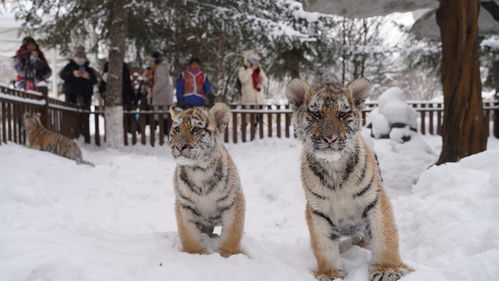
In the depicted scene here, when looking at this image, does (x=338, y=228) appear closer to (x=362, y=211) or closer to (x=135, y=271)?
(x=362, y=211)

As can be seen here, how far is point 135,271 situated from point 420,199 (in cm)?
305

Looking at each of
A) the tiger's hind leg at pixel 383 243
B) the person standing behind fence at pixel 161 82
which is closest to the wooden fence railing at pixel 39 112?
the person standing behind fence at pixel 161 82

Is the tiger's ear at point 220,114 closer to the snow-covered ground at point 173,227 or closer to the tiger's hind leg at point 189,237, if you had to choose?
the tiger's hind leg at point 189,237

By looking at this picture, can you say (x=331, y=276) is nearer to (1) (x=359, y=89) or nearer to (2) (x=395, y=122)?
(1) (x=359, y=89)

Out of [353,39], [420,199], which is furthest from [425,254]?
[353,39]

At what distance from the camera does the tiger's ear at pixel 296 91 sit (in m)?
2.81

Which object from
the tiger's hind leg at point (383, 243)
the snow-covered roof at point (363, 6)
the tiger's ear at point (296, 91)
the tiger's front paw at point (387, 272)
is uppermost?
the snow-covered roof at point (363, 6)

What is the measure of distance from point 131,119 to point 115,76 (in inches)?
59.9

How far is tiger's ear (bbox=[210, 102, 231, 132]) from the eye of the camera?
3.32m

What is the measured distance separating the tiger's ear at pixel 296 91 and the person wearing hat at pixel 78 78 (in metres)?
9.41

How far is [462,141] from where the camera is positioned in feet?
20.0

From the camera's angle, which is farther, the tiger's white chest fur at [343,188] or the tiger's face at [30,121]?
the tiger's face at [30,121]

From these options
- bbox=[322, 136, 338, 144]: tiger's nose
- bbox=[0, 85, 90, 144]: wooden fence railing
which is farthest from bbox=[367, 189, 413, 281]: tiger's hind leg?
bbox=[0, 85, 90, 144]: wooden fence railing

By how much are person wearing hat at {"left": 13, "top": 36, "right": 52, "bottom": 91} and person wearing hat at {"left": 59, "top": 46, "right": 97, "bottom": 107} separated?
65 centimetres
